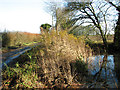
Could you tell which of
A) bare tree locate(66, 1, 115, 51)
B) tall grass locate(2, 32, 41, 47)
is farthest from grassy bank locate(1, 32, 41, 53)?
bare tree locate(66, 1, 115, 51)

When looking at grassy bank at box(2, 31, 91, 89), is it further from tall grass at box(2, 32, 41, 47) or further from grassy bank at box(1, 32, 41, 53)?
tall grass at box(2, 32, 41, 47)

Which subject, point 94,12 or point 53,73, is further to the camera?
point 94,12

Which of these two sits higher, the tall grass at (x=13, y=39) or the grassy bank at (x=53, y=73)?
the tall grass at (x=13, y=39)

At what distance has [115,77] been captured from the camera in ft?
9.70

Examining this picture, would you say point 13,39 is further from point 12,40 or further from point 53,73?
point 53,73

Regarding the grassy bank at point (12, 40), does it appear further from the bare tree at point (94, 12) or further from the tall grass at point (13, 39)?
the bare tree at point (94, 12)

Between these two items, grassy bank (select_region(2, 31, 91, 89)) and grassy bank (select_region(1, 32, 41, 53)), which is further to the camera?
grassy bank (select_region(1, 32, 41, 53))

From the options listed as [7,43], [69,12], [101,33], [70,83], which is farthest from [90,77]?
[7,43]

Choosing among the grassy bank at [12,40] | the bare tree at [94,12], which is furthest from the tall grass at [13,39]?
the bare tree at [94,12]

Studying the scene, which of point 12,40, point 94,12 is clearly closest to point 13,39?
point 12,40

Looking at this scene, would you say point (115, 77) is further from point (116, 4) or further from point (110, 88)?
point (116, 4)

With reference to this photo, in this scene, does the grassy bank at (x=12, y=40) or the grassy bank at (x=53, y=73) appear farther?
the grassy bank at (x=12, y=40)

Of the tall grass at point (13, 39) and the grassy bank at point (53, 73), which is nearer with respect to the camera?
the grassy bank at point (53, 73)

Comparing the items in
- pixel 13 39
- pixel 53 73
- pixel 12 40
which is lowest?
pixel 53 73
